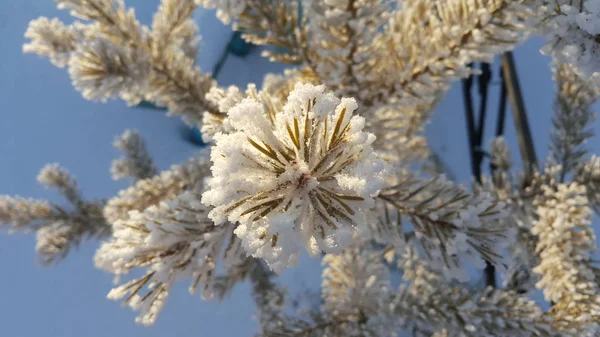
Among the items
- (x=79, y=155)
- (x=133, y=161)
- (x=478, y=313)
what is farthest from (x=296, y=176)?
(x=79, y=155)

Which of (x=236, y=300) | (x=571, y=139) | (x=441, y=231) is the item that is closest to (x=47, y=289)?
(x=236, y=300)

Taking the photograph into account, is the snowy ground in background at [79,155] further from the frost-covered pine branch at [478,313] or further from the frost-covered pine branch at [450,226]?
the frost-covered pine branch at [450,226]

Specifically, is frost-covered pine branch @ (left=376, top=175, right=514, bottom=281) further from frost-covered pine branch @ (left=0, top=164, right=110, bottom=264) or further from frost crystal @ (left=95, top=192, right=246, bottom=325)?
frost-covered pine branch @ (left=0, top=164, right=110, bottom=264)

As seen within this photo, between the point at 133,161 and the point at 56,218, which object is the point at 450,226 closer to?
the point at 56,218

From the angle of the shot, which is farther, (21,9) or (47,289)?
(21,9)

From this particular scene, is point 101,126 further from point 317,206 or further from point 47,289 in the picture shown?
point 317,206

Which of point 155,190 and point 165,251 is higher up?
point 155,190
